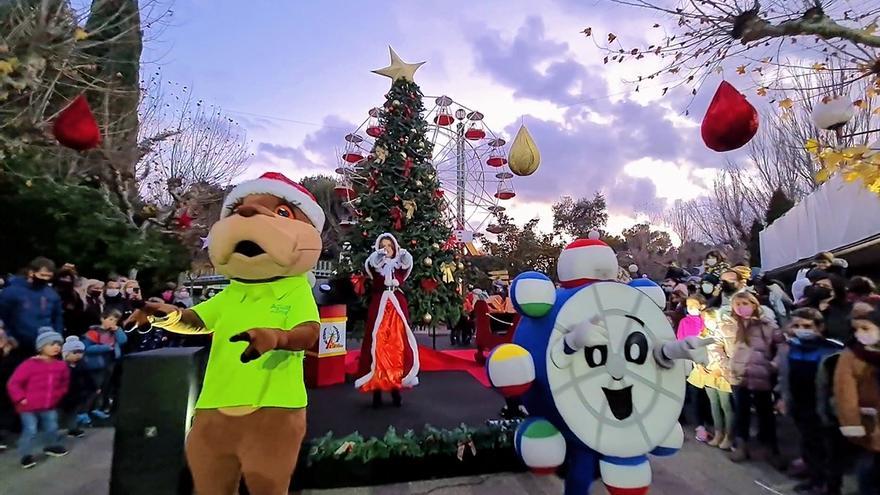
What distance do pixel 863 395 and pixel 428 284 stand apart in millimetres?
4959

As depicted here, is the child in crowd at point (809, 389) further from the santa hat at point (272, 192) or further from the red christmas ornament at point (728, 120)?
the santa hat at point (272, 192)

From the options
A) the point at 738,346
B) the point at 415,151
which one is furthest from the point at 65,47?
the point at 738,346

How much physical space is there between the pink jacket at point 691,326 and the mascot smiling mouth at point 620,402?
2.82 metres

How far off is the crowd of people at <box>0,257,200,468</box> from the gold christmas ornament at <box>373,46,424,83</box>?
4.27 m

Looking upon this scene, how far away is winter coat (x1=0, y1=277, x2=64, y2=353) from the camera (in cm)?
537

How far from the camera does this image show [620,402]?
285 cm

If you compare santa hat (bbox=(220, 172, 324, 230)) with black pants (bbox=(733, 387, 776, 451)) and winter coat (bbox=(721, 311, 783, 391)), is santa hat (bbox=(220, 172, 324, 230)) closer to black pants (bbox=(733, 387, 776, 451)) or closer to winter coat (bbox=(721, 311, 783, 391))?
winter coat (bbox=(721, 311, 783, 391))

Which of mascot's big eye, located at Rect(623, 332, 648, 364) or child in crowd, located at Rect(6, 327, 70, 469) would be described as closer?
mascot's big eye, located at Rect(623, 332, 648, 364)

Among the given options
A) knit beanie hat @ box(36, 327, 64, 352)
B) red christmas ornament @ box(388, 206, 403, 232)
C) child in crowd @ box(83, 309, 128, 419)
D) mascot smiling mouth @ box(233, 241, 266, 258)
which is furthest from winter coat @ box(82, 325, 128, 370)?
mascot smiling mouth @ box(233, 241, 266, 258)

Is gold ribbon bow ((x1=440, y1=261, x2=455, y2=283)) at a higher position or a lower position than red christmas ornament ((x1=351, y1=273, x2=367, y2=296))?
higher

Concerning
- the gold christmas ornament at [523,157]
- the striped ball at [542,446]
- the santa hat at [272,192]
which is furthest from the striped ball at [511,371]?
the gold christmas ornament at [523,157]

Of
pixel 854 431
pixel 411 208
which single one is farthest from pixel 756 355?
pixel 411 208

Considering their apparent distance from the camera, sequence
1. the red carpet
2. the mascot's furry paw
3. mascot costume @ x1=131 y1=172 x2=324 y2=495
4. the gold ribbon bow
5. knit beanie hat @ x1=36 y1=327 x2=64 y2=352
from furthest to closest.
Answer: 1. the red carpet
2. the gold ribbon bow
3. knit beanie hat @ x1=36 y1=327 x2=64 y2=352
4. mascot costume @ x1=131 y1=172 x2=324 y2=495
5. the mascot's furry paw

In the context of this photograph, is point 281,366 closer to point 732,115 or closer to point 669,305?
point 732,115
